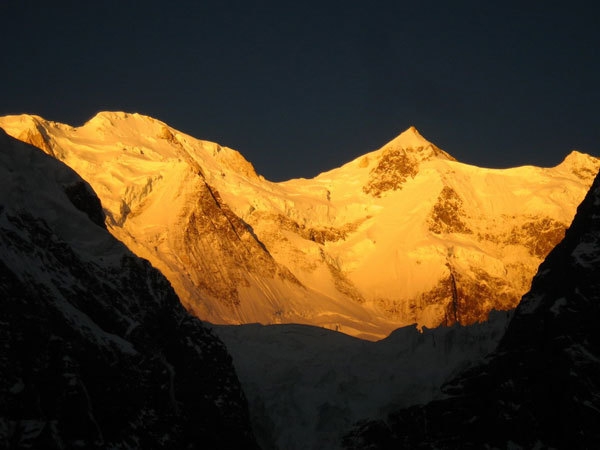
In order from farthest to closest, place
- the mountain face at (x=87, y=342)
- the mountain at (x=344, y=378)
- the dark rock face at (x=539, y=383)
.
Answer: the mountain at (x=344, y=378), the dark rock face at (x=539, y=383), the mountain face at (x=87, y=342)

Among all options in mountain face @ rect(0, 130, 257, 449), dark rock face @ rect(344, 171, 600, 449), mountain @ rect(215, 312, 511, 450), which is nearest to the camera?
mountain face @ rect(0, 130, 257, 449)

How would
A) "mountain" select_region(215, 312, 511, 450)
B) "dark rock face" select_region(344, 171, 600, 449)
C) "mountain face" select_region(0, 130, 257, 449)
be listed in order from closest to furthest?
"mountain face" select_region(0, 130, 257, 449), "dark rock face" select_region(344, 171, 600, 449), "mountain" select_region(215, 312, 511, 450)

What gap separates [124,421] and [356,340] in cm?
5992

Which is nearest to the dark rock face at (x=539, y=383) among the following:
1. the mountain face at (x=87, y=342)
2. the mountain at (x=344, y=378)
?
the mountain at (x=344, y=378)

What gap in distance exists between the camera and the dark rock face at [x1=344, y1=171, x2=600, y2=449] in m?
127

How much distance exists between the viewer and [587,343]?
129m

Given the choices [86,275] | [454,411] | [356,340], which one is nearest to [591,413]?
[454,411]

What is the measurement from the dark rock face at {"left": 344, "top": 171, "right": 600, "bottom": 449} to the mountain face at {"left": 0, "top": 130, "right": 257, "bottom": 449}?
16474 mm

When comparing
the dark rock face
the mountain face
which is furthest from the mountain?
the mountain face

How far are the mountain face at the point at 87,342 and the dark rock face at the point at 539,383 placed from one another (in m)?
16.5

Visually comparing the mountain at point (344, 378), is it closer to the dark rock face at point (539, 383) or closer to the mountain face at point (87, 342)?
the dark rock face at point (539, 383)

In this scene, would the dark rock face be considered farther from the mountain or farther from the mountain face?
the mountain face

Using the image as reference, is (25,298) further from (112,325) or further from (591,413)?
(591,413)

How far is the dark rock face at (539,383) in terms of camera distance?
12719cm
